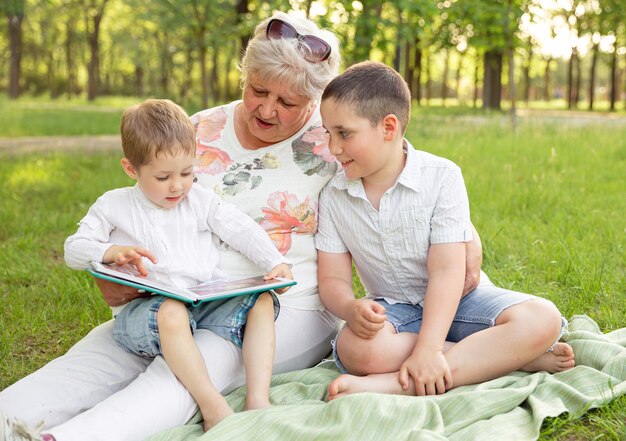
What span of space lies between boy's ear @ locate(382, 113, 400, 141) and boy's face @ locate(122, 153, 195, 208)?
687 millimetres

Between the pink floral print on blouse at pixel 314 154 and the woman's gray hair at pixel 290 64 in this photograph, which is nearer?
the woman's gray hair at pixel 290 64

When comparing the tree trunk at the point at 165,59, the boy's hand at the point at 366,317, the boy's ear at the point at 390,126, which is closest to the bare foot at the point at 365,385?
the boy's hand at the point at 366,317

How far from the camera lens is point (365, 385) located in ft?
8.51

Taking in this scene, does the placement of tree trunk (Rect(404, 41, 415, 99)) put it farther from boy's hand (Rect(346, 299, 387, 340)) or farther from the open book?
the open book

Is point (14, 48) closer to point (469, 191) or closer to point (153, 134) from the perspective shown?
point (469, 191)

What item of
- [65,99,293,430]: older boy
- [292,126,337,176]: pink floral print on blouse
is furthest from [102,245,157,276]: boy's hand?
[292,126,337,176]: pink floral print on blouse

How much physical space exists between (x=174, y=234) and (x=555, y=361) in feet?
4.69

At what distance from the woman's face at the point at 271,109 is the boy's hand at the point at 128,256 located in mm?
774

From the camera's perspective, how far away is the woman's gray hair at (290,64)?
9.56 ft

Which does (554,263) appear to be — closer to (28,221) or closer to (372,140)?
(372,140)

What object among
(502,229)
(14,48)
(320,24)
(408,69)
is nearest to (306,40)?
(502,229)

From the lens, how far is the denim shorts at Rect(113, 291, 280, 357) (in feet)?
8.28

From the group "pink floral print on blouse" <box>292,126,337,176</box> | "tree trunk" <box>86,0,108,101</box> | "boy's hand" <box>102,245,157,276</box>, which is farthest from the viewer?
"tree trunk" <box>86,0,108,101</box>

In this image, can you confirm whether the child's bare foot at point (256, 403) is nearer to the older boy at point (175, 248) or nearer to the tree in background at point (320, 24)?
the older boy at point (175, 248)
